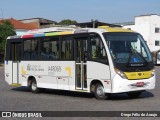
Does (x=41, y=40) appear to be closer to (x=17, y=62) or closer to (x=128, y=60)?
(x=17, y=62)

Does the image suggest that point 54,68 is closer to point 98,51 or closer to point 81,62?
point 81,62

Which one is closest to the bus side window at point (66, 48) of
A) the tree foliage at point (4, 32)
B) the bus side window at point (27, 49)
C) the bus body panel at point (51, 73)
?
the bus body panel at point (51, 73)

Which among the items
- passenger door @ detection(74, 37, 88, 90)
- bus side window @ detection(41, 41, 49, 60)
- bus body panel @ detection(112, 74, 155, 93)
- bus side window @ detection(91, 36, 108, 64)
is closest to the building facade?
bus side window @ detection(41, 41, 49, 60)

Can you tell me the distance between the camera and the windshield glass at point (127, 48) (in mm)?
15266

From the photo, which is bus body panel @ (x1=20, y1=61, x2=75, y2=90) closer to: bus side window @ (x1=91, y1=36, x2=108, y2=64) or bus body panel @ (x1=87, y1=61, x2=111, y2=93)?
bus body panel @ (x1=87, y1=61, x2=111, y2=93)

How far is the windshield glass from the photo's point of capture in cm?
1527

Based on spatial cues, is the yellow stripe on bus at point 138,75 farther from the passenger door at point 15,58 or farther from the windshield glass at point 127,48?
the passenger door at point 15,58

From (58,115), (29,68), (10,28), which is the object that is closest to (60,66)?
(29,68)

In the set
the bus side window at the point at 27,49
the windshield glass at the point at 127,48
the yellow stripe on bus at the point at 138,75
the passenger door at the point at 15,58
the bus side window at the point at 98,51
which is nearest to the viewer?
the yellow stripe on bus at the point at 138,75

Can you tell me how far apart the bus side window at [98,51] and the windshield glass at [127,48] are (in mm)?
297

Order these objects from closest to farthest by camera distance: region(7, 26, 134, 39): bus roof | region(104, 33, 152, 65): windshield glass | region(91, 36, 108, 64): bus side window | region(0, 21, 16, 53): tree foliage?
region(104, 33, 152, 65): windshield glass → region(91, 36, 108, 64): bus side window → region(7, 26, 134, 39): bus roof → region(0, 21, 16, 53): tree foliage

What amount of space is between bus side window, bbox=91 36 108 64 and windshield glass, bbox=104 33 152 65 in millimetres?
297

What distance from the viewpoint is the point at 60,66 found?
17.7m

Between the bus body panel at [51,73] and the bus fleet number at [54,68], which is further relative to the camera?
the bus fleet number at [54,68]
